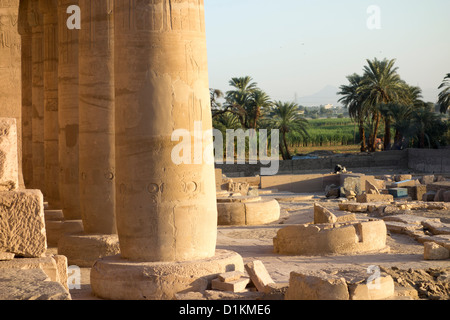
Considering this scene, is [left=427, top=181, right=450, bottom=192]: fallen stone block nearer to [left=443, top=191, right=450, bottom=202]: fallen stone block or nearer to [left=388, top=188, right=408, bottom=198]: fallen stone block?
[left=388, top=188, right=408, bottom=198]: fallen stone block

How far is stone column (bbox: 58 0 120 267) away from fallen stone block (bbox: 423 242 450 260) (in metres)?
4.91

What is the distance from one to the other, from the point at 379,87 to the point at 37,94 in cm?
3551

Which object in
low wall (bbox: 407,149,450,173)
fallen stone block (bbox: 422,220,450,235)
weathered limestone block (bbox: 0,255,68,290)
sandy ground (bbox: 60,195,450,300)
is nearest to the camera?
weathered limestone block (bbox: 0,255,68,290)

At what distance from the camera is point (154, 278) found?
6504mm

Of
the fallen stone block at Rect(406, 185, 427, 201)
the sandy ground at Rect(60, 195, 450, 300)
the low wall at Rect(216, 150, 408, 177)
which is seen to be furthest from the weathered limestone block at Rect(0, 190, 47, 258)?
the low wall at Rect(216, 150, 408, 177)

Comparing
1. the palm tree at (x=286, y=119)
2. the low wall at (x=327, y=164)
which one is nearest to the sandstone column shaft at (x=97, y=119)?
the low wall at (x=327, y=164)

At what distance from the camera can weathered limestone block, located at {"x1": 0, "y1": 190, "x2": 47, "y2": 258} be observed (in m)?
5.64

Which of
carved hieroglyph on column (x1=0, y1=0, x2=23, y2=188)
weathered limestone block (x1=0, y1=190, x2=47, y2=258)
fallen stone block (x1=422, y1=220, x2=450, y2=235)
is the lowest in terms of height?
fallen stone block (x1=422, y1=220, x2=450, y2=235)

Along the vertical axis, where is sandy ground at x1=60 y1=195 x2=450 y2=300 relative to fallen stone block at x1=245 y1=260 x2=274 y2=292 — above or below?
below

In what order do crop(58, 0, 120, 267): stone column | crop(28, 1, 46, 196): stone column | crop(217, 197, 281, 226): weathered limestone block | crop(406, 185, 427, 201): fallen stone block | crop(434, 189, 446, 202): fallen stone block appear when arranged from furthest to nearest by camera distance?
crop(406, 185, 427, 201): fallen stone block → crop(434, 189, 446, 202): fallen stone block → crop(217, 197, 281, 226): weathered limestone block → crop(28, 1, 46, 196): stone column → crop(58, 0, 120, 267): stone column

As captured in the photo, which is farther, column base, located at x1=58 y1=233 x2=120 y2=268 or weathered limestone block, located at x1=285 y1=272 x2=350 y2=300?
column base, located at x1=58 y1=233 x2=120 y2=268
